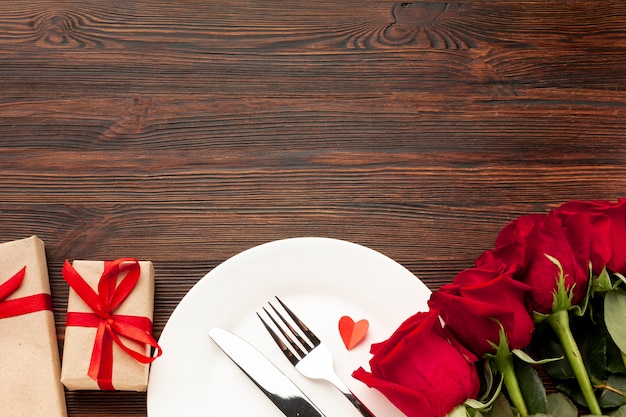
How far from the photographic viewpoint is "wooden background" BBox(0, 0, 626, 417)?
74 centimetres

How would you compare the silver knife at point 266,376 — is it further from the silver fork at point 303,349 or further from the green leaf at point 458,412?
the green leaf at point 458,412

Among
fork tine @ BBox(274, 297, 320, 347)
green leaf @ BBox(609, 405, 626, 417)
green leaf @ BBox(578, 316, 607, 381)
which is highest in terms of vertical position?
fork tine @ BBox(274, 297, 320, 347)

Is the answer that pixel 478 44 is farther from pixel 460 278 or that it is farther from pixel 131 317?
pixel 131 317

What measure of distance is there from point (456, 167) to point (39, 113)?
0.56m

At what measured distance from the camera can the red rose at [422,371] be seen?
509 mm

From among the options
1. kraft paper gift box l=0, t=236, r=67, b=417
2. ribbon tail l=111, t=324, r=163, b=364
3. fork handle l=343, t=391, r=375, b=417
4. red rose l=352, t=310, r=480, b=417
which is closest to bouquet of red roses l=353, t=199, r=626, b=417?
red rose l=352, t=310, r=480, b=417

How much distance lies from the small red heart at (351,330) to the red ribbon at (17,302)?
0.36 m

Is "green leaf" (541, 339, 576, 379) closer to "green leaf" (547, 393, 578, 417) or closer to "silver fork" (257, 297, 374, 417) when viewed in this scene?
"green leaf" (547, 393, 578, 417)

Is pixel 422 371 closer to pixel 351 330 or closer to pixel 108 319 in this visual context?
pixel 351 330

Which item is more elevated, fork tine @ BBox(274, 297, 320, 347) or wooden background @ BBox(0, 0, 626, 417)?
wooden background @ BBox(0, 0, 626, 417)

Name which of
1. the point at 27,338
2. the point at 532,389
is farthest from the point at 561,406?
the point at 27,338

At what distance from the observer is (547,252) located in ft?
1.74

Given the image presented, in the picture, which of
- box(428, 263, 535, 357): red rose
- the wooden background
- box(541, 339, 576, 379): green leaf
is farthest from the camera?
the wooden background

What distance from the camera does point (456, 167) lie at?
0.77m
